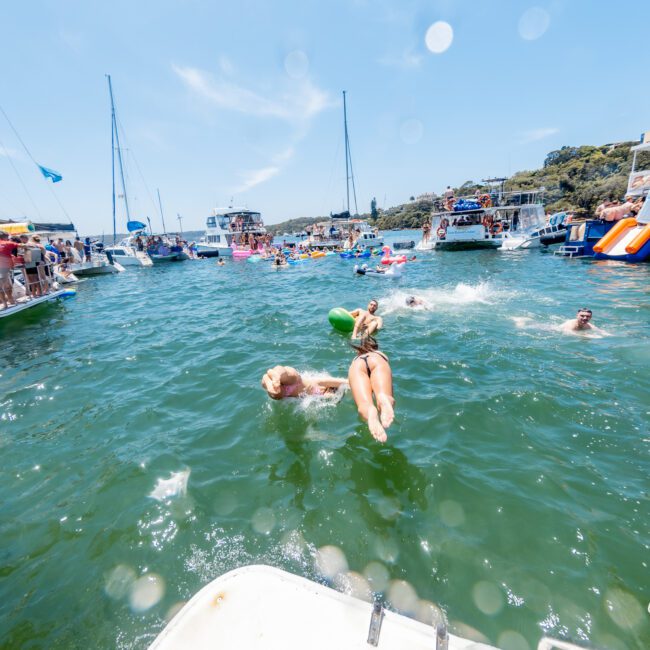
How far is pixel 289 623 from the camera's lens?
2.12 metres

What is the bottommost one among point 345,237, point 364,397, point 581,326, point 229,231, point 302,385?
point 581,326

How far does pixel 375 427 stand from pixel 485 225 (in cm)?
3685

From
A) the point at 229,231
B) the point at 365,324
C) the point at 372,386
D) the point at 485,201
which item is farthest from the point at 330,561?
the point at 229,231

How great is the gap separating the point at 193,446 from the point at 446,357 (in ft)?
18.3

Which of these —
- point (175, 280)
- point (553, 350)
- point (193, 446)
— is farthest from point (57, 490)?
→ point (175, 280)

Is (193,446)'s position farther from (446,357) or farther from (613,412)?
(613,412)

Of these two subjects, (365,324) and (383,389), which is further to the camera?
(365,324)

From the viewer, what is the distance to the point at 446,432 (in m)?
4.99

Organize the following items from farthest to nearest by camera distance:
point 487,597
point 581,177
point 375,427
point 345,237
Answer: point 581,177 < point 345,237 < point 375,427 < point 487,597

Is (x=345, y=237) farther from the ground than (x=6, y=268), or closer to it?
closer to it

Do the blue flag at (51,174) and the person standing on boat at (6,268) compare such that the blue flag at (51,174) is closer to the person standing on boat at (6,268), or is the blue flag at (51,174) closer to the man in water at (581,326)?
the person standing on boat at (6,268)

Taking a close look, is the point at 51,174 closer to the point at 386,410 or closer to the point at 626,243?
the point at 386,410

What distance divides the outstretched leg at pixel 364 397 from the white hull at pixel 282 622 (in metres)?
1.46

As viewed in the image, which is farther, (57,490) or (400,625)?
(57,490)
